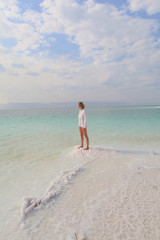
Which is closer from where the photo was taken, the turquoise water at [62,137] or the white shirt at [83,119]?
the white shirt at [83,119]

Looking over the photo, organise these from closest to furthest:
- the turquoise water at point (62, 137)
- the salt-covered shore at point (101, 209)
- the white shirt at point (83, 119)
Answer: the salt-covered shore at point (101, 209), the white shirt at point (83, 119), the turquoise water at point (62, 137)

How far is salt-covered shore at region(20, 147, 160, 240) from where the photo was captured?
6.61 ft

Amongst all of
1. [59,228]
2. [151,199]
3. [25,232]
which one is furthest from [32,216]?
[151,199]

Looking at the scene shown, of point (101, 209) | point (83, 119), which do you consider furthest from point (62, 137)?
point (101, 209)

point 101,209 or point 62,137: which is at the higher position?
point 101,209

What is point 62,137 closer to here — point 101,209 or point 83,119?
point 83,119

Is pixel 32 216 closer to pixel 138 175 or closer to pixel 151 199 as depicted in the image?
pixel 151 199

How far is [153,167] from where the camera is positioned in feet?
13.8

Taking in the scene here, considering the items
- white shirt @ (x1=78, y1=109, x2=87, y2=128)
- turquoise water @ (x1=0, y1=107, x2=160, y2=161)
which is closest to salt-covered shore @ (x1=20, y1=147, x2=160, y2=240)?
white shirt @ (x1=78, y1=109, x2=87, y2=128)

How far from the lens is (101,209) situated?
243 cm

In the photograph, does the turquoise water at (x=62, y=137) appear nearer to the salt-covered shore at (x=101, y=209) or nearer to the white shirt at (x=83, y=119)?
the white shirt at (x=83, y=119)

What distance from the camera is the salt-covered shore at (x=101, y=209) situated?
2.01 m

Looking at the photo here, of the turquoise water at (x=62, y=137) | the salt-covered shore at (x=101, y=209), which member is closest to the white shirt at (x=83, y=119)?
the turquoise water at (x=62, y=137)

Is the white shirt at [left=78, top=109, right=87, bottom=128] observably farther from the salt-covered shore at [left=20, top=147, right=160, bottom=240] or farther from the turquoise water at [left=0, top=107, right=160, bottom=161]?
the salt-covered shore at [left=20, top=147, right=160, bottom=240]
